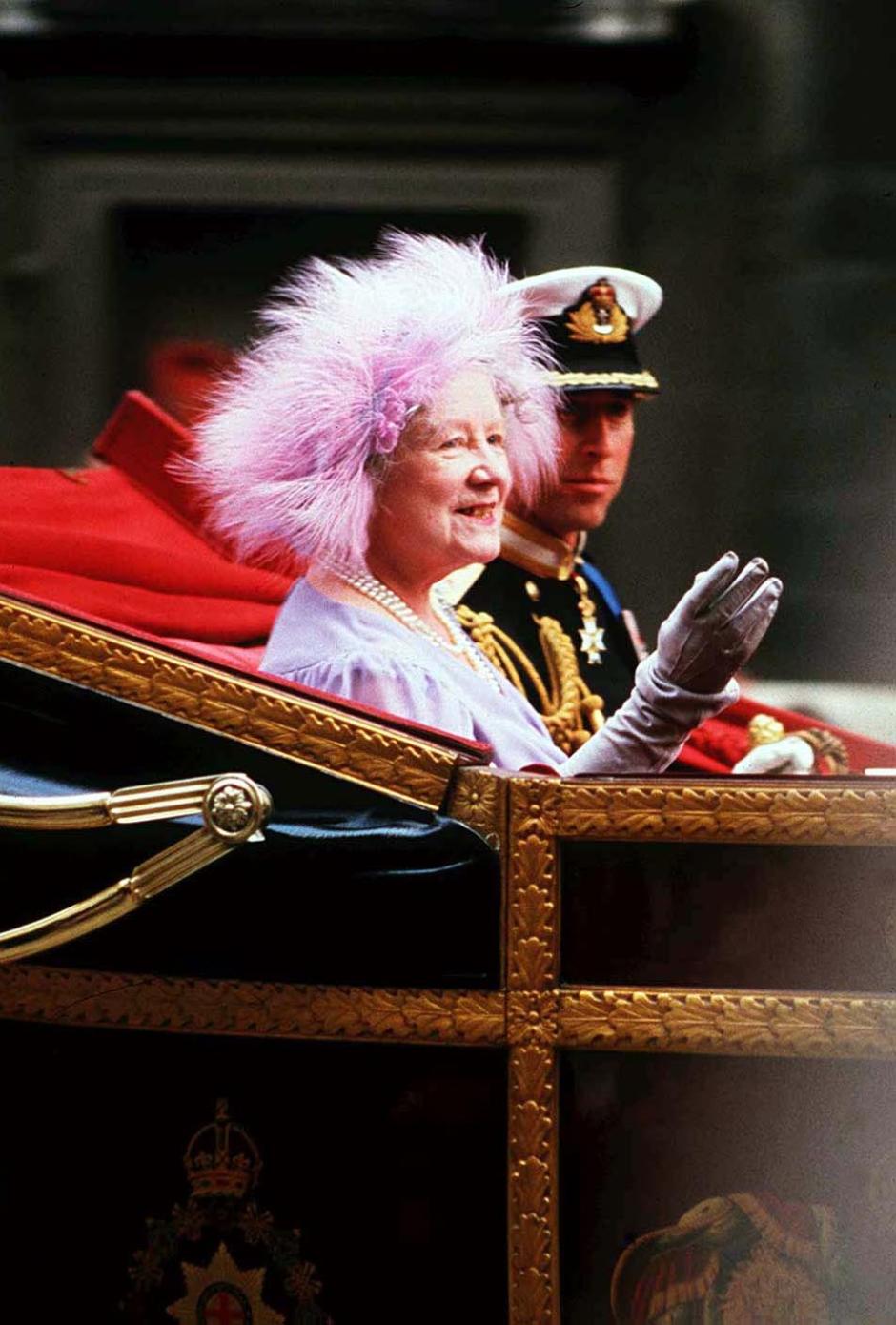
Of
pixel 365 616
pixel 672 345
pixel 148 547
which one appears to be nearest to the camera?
pixel 365 616

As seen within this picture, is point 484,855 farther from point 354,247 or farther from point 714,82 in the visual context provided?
point 714,82

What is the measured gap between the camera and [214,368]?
199cm

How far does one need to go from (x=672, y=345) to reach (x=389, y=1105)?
100cm

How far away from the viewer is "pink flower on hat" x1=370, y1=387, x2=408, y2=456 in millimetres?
1535

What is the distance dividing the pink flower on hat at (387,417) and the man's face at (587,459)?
A: 37 centimetres

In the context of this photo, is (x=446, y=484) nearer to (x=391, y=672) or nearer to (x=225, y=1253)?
(x=391, y=672)

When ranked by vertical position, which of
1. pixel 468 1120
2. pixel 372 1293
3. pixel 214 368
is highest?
pixel 214 368

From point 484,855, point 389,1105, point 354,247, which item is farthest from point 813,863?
point 354,247

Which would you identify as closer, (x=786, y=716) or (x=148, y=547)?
(x=148, y=547)

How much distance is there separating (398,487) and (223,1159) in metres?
0.59

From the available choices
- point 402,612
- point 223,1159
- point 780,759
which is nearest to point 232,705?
point 402,612

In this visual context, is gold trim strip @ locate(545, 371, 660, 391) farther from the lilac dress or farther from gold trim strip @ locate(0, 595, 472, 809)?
gold trim strip @ locate(0, 595, 472, 809)

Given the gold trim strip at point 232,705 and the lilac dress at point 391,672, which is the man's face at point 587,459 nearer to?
the lilac dress at point 391,672

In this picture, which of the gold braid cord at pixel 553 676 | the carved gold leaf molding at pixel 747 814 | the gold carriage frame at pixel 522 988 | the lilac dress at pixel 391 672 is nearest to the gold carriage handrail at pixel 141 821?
the gold carriage frame at pixel 522 988
